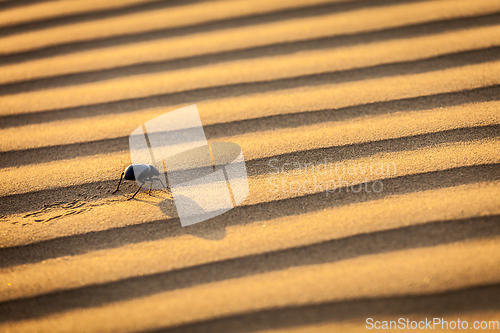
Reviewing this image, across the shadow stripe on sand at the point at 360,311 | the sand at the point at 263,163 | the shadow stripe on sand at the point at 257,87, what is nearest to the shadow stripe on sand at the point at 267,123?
the sand at the point at 263,163

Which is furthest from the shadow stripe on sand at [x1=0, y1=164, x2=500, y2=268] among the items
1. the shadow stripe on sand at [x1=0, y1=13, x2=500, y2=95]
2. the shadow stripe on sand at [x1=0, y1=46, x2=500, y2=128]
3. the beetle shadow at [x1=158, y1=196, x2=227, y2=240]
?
the shadow stripe on sand at [x1=0, y1=13, x2=500, y2=95]

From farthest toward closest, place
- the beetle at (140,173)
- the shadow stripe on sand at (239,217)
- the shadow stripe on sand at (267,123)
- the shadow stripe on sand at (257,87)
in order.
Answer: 1. the shadow stripe on sand at (257,87)
2. the shadow stripe on sand at (267,123)
3. the beetle at (140,173)
4. the shadow stripe on sand at (239,217)

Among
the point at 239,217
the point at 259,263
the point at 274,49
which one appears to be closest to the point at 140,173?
the point at 239,217

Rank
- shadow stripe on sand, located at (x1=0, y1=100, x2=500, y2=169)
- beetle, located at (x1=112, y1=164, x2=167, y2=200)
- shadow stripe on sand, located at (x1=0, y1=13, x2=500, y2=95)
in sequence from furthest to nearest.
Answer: shadow stripe on sand, located at (x1=0, y1=13, x2=500, y2=95) → shadow stripe on sand, located at (x1=0, y1=100, x2=500, y2=169) → beetle, located at (x1=112, y1=164, x2=167, y2=200)

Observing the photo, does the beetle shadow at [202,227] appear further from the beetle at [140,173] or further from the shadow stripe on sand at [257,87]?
the shadow stripe on sand at [257,87]

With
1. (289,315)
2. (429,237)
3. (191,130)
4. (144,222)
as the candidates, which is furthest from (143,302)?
(429,237)

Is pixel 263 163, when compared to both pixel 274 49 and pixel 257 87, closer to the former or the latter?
pixel 257 87

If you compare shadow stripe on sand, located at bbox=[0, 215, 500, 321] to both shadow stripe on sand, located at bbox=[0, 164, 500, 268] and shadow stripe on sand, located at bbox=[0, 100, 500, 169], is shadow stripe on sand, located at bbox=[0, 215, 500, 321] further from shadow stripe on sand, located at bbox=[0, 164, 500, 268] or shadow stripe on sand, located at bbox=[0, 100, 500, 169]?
shadow stripe on sand, located at bbox=[0, 100, 500, 169]
